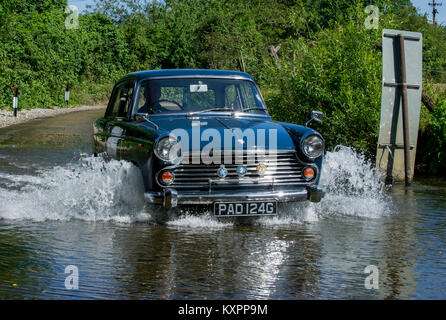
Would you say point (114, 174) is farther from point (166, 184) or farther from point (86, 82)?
point (86, 82)

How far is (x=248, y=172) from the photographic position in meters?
7.03

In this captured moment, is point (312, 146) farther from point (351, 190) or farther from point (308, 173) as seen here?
point (351, 190)

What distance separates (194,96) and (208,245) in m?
2.54

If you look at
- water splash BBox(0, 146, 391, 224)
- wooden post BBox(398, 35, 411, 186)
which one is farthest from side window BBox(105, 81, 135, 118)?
wooden post BBox(398, 35, 411, 186)

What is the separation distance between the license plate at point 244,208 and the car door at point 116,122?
170cm

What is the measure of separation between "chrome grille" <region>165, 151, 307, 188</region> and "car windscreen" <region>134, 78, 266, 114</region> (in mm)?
1278

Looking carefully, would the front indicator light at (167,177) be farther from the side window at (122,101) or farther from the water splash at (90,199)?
the side window at (122,101)

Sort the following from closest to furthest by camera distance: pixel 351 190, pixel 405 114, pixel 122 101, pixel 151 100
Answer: pixel 151 100 → pixel 122 101 → pixel 351 190 → pixel 405 114

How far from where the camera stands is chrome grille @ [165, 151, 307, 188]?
689 centimetres

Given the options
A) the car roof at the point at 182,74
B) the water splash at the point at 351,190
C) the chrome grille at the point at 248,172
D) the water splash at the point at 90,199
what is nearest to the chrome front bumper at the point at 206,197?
the chrome grille at the point at 248,172

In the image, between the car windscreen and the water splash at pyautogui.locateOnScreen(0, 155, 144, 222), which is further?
the car windscreen

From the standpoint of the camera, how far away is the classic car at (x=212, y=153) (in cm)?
683

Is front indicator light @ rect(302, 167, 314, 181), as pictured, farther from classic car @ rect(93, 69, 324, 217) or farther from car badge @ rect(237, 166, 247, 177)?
car badge @ rect(237, 166, 247, 177)

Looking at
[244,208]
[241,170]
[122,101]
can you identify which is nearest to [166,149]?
[241,170]
